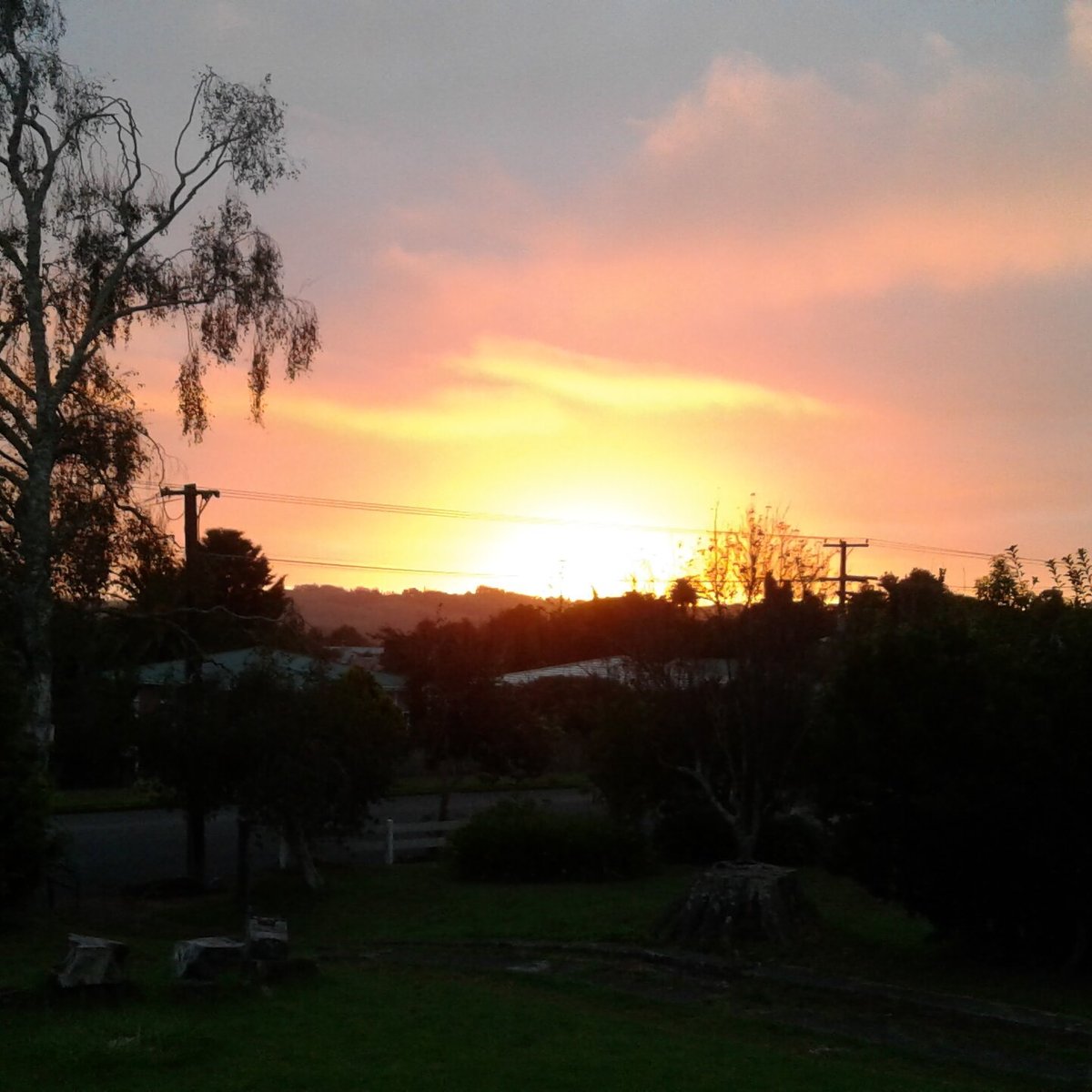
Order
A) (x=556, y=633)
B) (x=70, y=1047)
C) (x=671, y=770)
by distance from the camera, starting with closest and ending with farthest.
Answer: (x=70, y=1047) → (x=671, y=770) → (x=556, y=633)

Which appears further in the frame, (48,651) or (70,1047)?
(48,651)

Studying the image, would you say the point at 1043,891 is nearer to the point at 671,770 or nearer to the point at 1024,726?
the point at 1024,726

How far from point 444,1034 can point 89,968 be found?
286cm

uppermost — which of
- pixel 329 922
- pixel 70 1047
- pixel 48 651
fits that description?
pixel 48 651

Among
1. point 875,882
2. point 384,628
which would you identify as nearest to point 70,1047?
point 875,882

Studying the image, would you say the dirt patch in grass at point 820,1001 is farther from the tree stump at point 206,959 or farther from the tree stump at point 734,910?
the tree stump at point 206,959

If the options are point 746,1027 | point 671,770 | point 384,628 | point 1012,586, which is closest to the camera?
point 746,1027

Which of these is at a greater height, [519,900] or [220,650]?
[220,650]

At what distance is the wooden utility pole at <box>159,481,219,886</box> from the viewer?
19781mm

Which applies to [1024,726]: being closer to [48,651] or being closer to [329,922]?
[329,922]

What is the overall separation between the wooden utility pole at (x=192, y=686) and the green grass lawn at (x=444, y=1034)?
14.0ft

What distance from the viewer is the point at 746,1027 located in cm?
1046

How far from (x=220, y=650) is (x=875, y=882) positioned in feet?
43.8

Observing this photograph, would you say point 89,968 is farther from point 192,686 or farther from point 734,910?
point 192,686
